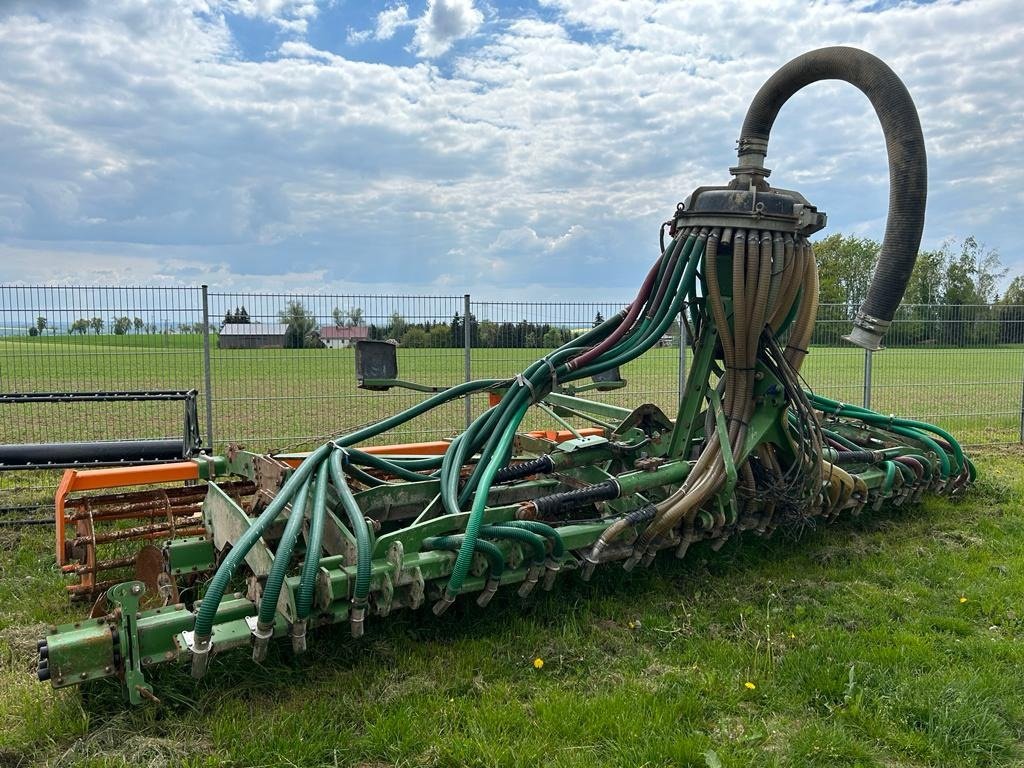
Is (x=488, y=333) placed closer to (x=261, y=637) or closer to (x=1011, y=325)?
(x=261, y=637)

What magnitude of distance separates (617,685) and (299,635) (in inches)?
55.1

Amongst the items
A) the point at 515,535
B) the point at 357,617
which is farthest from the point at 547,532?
the point at 357,617

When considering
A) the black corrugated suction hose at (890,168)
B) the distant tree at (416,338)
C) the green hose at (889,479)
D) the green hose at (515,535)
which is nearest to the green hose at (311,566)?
the green hose at (515,535)

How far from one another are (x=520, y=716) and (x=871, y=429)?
170 inches

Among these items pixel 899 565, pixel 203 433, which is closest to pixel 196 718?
pixel 899 565

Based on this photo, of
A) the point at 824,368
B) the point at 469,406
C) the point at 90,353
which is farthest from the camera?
the point at 824,368

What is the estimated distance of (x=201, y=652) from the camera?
2.81m

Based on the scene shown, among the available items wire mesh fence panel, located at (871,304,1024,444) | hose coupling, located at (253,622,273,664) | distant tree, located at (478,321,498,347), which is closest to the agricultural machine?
hose coupling, located at (253,622,273,664)

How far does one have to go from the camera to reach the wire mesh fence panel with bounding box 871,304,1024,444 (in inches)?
406

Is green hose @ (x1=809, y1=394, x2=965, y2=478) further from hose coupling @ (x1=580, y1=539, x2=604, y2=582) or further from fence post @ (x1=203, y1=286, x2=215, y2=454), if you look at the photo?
fence post @ (x1=203, y1=286, x2=215, y2=454)

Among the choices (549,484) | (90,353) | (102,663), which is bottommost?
(102,663)

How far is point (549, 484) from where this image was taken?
4.58 m

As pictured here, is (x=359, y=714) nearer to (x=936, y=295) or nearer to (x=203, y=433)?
(x=203, y=433)

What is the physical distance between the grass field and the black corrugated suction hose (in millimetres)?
3146
